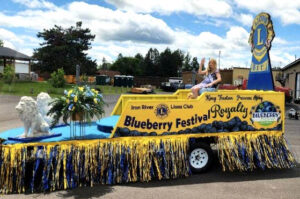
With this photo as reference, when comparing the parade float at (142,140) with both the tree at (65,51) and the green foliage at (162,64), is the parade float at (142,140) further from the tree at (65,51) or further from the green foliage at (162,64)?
the green foliage at (162,64)

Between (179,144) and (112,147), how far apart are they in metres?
1.31

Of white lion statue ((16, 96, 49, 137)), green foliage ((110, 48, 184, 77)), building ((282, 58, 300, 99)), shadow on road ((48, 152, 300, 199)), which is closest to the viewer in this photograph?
shadow on road ((48, 152, 300, 199))

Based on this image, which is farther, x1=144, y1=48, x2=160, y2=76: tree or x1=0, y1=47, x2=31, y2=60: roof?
x1=144, y1=48, x2=160, y2=76: tree

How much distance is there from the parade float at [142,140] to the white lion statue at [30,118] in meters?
0.02

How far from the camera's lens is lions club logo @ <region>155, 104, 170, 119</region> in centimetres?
550

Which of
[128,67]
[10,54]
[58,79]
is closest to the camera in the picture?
[58,79]

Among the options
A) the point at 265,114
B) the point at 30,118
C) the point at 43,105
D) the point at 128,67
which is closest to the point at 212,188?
the point at 265,114

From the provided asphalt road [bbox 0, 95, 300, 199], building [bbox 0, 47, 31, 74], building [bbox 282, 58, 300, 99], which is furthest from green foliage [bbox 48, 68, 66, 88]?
asphalt road [bbox 0, 95, 300, 199]

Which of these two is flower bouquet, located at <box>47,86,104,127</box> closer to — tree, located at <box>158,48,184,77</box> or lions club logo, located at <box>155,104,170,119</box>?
lions club logo, located at <box>155,104,170,119</box>

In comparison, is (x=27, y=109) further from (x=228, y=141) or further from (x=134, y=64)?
(x=134, y=64)

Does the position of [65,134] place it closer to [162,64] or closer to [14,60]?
[14,60]

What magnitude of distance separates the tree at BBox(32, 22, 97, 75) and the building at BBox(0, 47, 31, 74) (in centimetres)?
185

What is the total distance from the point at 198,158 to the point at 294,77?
26.5 metres

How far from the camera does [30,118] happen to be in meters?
5.07
